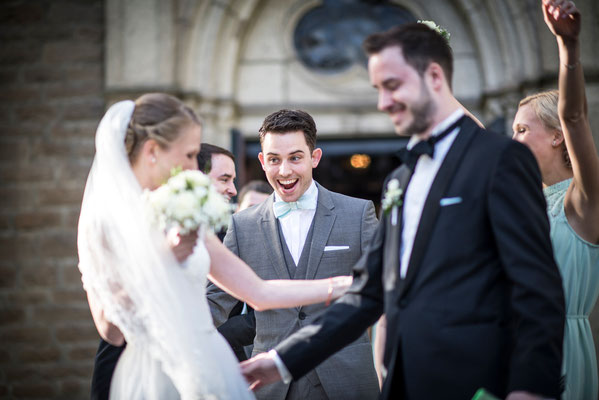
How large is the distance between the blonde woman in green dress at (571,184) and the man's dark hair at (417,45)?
1.36 ft

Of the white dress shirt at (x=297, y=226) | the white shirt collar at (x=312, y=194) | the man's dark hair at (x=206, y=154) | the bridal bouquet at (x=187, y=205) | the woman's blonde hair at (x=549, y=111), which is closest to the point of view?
the bridal bouquet at (x=187, y=205)

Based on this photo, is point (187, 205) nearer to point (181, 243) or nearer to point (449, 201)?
point (181, 243)

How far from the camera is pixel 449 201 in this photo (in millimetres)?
2090

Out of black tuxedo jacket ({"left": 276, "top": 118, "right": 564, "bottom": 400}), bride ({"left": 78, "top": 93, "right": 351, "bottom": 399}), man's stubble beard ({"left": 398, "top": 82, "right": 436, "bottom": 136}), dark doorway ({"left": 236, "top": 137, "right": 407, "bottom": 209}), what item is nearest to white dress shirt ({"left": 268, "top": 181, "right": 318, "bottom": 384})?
bride ({"left": 78, "top": 93, "right": 351, "bottom": 399})

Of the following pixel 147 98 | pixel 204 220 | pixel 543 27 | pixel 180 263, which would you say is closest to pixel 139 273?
pixel 180 263

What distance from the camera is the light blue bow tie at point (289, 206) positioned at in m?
3.38

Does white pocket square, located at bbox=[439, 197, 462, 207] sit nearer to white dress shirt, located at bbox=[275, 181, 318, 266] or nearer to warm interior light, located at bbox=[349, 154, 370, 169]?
white dress shirt, located at bbox=[275, 181, 318, 266]

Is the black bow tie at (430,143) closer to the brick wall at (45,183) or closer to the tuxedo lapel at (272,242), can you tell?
the tuxedo lapel at (272,242)

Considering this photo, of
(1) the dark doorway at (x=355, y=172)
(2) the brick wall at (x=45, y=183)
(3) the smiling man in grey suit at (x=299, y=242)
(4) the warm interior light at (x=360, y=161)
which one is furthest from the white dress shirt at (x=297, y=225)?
(4) the warm interior light at (x=360, y=161)

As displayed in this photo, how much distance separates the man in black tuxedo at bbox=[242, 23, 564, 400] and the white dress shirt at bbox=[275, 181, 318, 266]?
1.01m

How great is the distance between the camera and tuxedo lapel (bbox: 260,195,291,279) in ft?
10.5

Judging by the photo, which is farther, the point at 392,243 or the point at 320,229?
the point at 320,229

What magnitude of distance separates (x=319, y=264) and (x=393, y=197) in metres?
0.97

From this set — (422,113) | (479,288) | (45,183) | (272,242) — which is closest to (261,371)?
(272,242)
